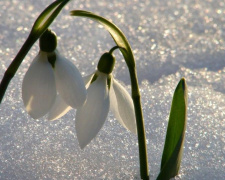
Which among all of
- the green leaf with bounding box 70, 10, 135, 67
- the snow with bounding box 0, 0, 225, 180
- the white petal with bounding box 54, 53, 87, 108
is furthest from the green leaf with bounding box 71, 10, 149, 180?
the snow with bounding box 0, 0, 225, 180

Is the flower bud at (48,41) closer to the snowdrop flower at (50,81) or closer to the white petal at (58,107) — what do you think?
the snowdrop flower at (50,81)

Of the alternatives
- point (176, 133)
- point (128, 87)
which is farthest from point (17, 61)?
point (128, 87)

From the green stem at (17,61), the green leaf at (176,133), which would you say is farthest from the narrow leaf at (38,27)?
the green leaf at (176,133)

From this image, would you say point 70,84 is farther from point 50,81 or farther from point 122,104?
point 122,104

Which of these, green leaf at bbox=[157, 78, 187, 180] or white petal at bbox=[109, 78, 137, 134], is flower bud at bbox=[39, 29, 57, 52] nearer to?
white petal at bbox=[109, 78, 137, 134]

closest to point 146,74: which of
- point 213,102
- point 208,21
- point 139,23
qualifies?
point 213,102
